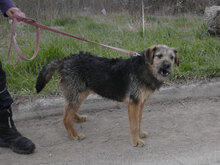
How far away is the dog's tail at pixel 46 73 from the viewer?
365 centimetres

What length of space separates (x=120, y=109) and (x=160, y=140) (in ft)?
3.85

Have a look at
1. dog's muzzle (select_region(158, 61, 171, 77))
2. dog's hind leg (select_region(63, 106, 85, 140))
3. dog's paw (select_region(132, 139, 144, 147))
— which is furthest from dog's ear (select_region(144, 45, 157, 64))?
dog's hind leg (select_region(63, 106, 85, 140))

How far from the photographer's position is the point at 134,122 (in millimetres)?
3412

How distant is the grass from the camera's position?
4965 millimetres

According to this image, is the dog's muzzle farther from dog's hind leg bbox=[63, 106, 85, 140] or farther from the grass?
the grass

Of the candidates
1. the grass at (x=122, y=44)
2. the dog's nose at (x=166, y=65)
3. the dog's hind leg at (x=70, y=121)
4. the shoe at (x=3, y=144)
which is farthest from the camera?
the grass at (x=122, y=44)

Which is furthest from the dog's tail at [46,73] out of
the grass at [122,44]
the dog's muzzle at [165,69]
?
the dog's muzzle at [165,69]

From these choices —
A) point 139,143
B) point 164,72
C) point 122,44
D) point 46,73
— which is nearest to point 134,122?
point 139,143

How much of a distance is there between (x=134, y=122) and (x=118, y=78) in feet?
2.01

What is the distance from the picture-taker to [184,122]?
4.05m

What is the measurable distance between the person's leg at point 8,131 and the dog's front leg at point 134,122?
1246 mm

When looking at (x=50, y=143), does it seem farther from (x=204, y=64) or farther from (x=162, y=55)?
(x=204, y=64)

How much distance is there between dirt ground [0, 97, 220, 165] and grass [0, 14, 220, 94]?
696mm

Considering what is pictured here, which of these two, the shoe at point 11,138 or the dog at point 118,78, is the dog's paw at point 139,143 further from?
the shoe at point 11,138
